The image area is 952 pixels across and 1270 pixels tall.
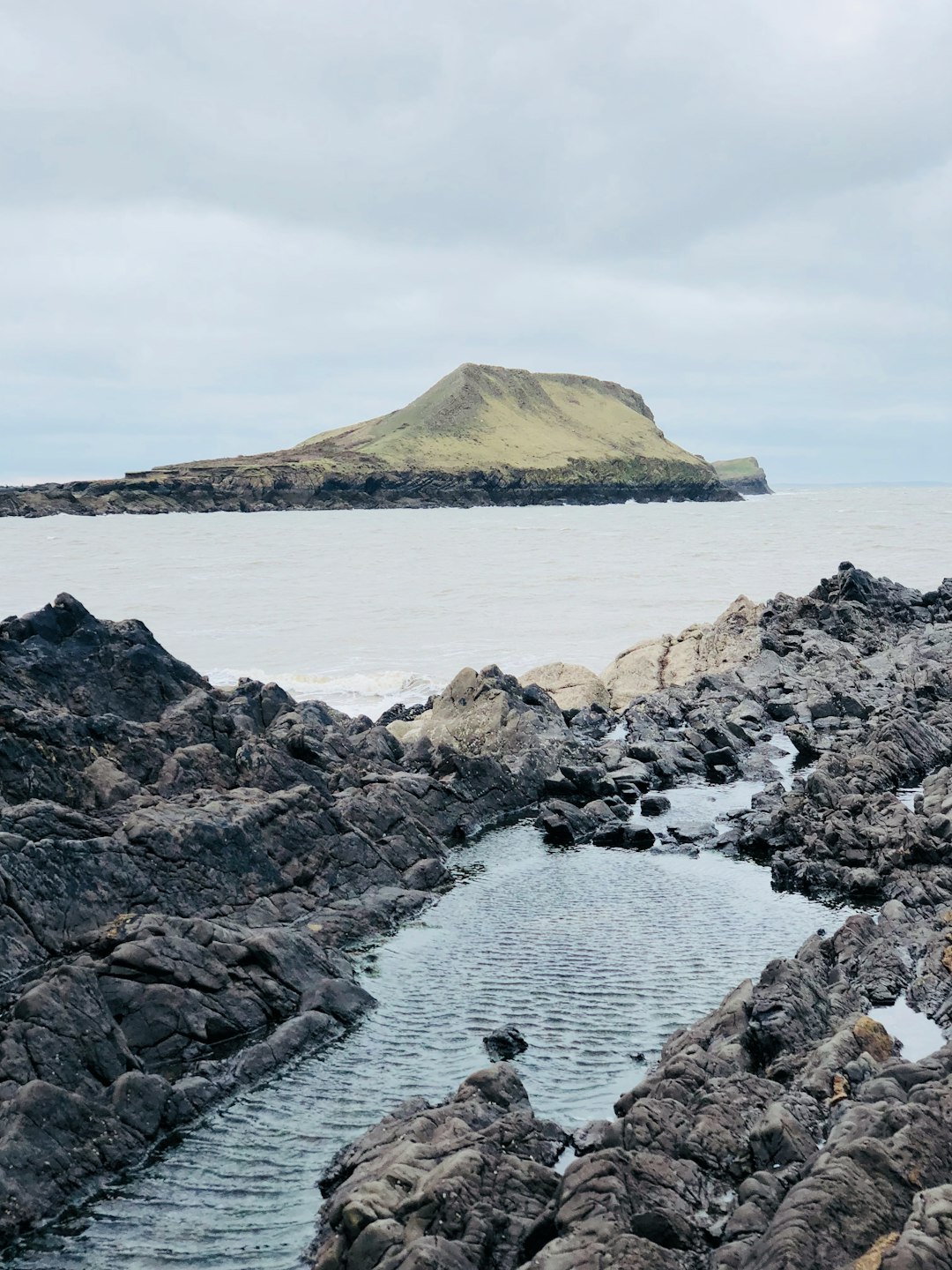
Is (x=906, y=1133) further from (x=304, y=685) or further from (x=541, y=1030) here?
(x=304, y=685)

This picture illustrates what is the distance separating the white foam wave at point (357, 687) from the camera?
4988 cm

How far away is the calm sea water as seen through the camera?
63062mm

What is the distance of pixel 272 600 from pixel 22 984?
72.5 m

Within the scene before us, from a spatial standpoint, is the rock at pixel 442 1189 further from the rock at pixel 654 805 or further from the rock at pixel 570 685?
the rock at pixel 570 685

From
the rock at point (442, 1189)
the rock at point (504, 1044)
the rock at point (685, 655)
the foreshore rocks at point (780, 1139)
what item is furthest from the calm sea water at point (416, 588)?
the rock at point (442, 1189)

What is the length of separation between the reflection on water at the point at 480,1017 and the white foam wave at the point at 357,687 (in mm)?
20941

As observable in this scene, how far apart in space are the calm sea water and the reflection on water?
81.7 feet

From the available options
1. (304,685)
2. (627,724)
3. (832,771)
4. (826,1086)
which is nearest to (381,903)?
(826,1086)

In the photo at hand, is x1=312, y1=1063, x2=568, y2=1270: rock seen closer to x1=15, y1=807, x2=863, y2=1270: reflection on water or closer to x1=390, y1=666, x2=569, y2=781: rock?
x1=15, y1=807, x2=863, y2=1270: reflection on water

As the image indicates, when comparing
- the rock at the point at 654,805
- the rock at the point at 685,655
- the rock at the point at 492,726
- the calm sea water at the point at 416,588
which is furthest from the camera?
the calm sea water at the point at 416,588

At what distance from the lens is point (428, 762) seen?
34.0 m

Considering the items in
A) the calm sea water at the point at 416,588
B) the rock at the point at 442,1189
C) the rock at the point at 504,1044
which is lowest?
the rock at the point at 504,1044

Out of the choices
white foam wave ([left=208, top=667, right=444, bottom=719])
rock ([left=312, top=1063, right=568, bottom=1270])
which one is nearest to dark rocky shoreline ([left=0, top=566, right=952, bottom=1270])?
rock ([left=312, top=1063, right=568, bottom=1270])

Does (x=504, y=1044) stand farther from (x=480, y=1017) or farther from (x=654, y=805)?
(x=654, y=805)
